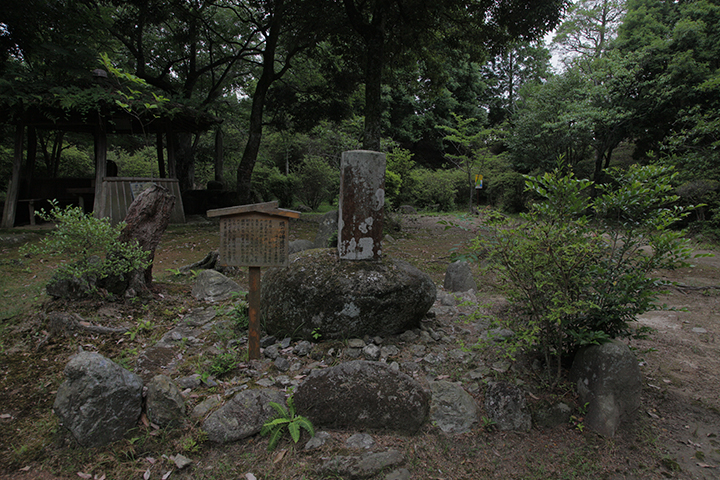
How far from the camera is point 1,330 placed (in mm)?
4336

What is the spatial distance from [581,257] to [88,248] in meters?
5.59

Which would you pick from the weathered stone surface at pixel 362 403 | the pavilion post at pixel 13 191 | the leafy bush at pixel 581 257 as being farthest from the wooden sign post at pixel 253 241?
the pavilion post at pixel 13 191

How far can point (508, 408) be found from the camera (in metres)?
3.09

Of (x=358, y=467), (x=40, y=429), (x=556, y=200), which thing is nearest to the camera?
(x=358, y=467)

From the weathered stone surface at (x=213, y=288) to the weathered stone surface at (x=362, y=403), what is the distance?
10.6 feet

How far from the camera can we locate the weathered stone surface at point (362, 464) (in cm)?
261

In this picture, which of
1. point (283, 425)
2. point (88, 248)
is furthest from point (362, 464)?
point (88, 248)

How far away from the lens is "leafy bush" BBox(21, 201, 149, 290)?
4641 millimetres

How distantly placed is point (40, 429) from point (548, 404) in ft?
13.4

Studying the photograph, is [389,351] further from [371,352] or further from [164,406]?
[164,406]

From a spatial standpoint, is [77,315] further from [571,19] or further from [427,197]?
[571,19]

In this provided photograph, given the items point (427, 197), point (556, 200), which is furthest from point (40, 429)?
point (427, 197)

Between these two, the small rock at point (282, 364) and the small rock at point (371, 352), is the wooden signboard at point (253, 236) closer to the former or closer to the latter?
the small rock at point (282, 364)

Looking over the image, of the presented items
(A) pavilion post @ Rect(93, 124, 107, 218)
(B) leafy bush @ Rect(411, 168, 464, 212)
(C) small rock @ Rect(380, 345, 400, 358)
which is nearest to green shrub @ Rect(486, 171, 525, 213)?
(B) leafy bush @ Rect(411, 168, 464, 212)
